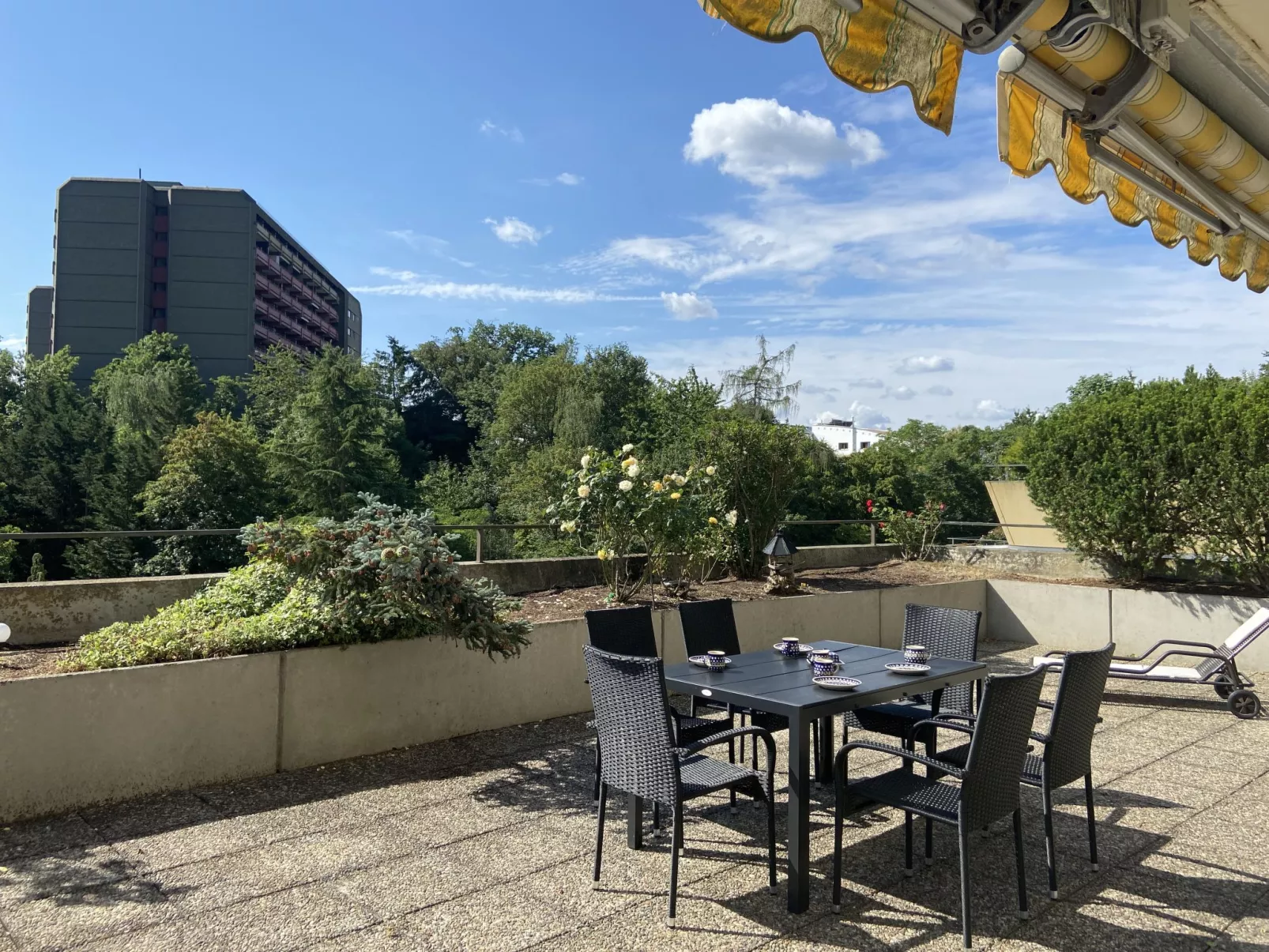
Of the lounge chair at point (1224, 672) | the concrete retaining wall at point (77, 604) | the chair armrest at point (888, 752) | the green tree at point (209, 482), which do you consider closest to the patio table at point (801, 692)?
the chair armrest at point (888, 752)

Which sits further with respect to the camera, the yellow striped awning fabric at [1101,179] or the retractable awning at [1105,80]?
the yellow striped awning fabric at [1101,179]

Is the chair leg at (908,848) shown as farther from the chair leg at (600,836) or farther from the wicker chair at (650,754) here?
the chair leg at (600,836)

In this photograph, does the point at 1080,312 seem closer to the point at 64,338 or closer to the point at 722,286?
the point at 722,286

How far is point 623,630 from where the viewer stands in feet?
15.1

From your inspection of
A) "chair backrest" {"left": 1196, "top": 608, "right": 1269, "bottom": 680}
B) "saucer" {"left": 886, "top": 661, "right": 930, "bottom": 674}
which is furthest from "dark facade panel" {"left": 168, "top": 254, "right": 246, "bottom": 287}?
"saucer" {"left": 886, "top": 661, "right": 930, "bottom": 674}

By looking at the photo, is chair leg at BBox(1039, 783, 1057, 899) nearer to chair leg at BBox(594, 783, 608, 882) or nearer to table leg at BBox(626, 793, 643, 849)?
table leg at BBox(626, 793, 643, 849)

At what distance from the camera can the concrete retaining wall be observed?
18.8 ft

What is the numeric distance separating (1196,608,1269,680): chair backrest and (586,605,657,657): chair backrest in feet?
15.1

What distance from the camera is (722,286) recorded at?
1341 inches

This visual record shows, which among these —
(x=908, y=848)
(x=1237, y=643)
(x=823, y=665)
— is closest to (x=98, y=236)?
(x=823, y=665)

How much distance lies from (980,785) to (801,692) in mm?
794

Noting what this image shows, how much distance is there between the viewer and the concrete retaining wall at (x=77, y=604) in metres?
5.72

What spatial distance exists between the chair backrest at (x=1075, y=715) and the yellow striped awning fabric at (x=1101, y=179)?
1.85 meters

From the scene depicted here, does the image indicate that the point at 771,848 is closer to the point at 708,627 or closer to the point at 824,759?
the point at 824,759
